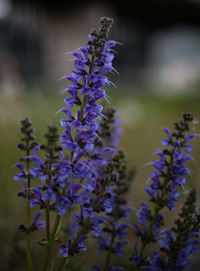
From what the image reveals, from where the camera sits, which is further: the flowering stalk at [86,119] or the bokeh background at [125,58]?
the bokeh background at [125,58]

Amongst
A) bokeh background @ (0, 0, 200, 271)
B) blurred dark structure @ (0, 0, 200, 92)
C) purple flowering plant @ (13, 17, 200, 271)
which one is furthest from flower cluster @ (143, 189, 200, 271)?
blurred dark structure @ (0, 0, 200, 92)

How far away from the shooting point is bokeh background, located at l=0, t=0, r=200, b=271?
684 centimetres

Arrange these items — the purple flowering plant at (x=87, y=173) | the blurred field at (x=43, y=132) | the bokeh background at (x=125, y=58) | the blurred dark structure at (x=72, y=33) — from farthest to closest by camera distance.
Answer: the blurred dark structure at (x=72, y=33)
the bokeh background at (x=125, y=58)
the blurred field at (x=43, y=132)
the purple flowering plant at (x=87, y=173)

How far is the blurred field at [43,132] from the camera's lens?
117 inches

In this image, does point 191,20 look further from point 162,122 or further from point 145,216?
point 145,216

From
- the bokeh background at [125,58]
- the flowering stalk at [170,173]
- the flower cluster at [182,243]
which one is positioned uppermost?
the bokeh background at [125,58]

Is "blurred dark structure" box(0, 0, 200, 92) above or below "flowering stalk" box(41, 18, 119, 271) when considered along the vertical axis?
above

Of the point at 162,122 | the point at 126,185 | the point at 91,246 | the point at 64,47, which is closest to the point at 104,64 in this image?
the point at 126,185

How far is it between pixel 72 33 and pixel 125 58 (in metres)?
3.33

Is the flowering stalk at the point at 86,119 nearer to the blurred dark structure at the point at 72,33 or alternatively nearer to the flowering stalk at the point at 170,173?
the flowering stalk at the point at 170,173

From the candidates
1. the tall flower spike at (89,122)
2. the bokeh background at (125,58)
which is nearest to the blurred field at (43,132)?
the bokeh background at (125,58)

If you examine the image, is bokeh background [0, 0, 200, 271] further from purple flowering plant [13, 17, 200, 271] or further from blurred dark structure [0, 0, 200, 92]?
purple flowering plant [13, 17, 200, 271]

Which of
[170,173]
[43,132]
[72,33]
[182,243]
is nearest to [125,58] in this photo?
[72,33]

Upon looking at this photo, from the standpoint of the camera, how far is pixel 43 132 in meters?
5.02
